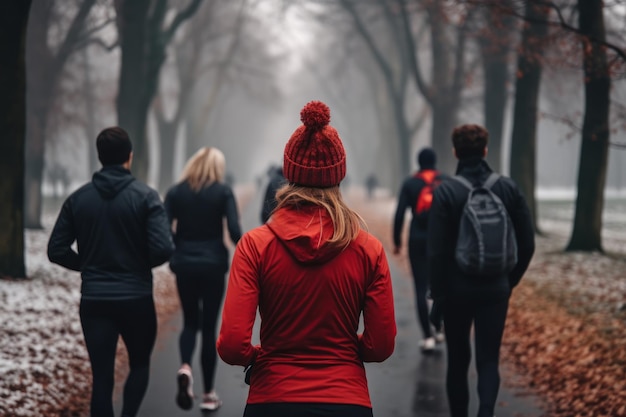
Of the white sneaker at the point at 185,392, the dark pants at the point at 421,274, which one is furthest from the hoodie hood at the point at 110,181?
the dark pants at the point at 421,274

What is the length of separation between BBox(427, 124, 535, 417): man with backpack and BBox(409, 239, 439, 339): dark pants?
2.82 metres

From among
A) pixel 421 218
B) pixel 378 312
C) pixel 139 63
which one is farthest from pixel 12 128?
pixel 378 312

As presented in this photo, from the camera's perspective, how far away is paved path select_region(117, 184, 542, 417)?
5.91 m

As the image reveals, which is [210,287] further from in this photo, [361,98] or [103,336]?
[361,98]

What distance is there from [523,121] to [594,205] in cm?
348

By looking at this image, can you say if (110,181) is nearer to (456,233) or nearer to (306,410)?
(456,233)

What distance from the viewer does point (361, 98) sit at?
50594 millimetres

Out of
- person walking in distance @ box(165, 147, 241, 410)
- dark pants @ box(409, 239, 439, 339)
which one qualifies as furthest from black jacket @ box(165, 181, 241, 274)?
dark pants @ box(409, 239, 439, 339)

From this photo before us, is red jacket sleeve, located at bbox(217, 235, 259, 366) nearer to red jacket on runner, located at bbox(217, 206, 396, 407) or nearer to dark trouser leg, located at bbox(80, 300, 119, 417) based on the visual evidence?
red jacket on runner, located at bbox(217, 206, 396, 407)

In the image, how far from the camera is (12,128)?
9.62m

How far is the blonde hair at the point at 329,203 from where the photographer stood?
106 inches

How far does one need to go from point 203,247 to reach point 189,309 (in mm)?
492

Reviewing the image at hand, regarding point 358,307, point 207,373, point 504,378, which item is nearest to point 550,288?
point 504,378

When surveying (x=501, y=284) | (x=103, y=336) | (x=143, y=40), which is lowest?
(x=103, y=336)
